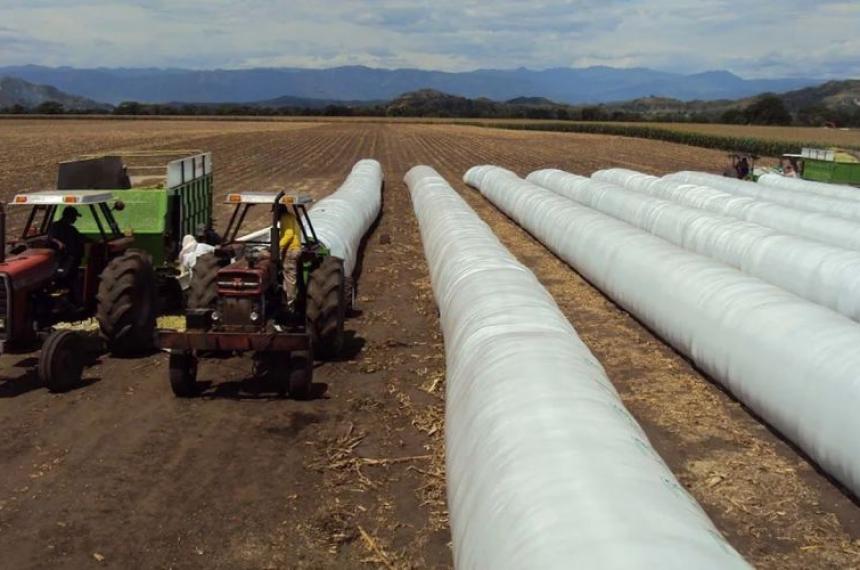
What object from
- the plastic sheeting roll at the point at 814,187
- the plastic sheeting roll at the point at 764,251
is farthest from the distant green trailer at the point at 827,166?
the plastic sheeting roll at the point at 764,251

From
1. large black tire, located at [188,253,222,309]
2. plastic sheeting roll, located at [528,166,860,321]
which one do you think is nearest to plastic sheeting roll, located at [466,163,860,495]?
plastic sheeting roll, located at [528,166,860,321]

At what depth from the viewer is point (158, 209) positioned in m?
12.4

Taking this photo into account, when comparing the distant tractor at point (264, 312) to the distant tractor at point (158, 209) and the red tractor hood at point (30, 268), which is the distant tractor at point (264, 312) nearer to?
the red tractor hood at point (30, 268)

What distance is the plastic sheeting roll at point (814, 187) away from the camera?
67.6 feet

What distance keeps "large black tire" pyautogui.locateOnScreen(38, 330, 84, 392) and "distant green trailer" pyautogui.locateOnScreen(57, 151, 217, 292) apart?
110 inches

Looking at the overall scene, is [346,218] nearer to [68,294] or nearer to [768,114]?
[68,294]

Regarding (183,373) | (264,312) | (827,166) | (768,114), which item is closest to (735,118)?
(768,114)

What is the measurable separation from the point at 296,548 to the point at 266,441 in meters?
2.05

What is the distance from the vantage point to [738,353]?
349 inches

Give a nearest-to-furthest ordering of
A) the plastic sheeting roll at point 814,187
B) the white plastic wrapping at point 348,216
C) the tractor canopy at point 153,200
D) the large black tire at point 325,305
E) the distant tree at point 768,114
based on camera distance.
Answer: the large black tire at point 325,305, the tractor canopy at point 153,200, the white plastic wrapping at point 348,216, the plastic sheeting roll at point 814,187, the distant tree at point 768,114

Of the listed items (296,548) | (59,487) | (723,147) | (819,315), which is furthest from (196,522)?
(723,147)

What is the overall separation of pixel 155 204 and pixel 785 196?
15865 millimetres

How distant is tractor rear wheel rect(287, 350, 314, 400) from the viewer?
343 inches

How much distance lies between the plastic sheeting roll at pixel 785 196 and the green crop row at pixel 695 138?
102 ft
